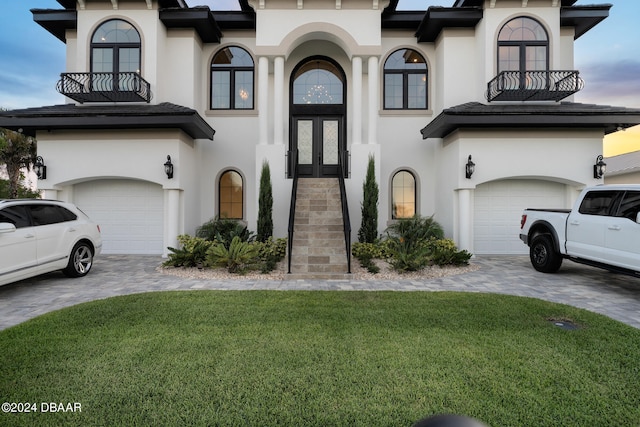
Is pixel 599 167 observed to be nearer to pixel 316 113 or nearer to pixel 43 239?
pixel 316 113

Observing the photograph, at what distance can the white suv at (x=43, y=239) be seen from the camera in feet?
18.9

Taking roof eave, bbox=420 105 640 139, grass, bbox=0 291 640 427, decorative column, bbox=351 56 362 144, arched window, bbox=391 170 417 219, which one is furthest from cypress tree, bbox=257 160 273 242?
roof eave, bbox=420 105 640 139

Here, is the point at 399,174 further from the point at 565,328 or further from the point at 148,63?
the point at 148,63

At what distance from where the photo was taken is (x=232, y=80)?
40.5 ft

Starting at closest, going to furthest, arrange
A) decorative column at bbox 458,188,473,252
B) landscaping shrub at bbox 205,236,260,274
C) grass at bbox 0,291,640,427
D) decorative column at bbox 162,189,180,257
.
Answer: grass at bbox 0,291,640,427
landscaping shrub at bbox 205,236,260,274
decorative column at bbox 458,188,473,252
decorative column at bbox 162,189,180,257

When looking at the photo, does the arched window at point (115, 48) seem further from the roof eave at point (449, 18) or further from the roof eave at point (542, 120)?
the roof eave at point (542, 120)

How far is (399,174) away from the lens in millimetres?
12281

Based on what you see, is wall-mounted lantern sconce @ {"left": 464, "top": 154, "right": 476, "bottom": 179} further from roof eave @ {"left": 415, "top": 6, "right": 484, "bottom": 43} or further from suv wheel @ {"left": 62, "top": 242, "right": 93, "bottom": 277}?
suv wheel @ {"left": 62, "top": 242, "right": 93, "bottom": 277}

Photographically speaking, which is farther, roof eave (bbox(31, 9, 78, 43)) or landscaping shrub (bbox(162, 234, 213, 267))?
roof eave (bbox(31, 9, 78, 43))

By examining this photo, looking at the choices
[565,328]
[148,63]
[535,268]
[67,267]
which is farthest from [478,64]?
[67,267]

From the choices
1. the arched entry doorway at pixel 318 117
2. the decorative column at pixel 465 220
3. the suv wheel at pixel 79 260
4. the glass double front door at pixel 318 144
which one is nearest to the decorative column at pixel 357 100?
the arched entry doorway at pixel 318 117

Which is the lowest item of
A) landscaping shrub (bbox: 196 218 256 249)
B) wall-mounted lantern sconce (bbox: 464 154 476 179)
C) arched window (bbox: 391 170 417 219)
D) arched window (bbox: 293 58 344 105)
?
landscaping shrub (bbox: 196 218 256 249)

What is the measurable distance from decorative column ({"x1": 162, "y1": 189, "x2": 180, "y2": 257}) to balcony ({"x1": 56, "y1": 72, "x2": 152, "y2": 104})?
3467 mm

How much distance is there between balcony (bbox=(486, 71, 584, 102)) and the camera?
10.7 metres
